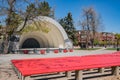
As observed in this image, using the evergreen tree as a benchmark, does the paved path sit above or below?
below

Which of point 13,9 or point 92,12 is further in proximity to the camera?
point 92,12

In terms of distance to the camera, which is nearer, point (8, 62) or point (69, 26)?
point (8, 62)

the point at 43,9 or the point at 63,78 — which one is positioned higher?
the point at 43,9

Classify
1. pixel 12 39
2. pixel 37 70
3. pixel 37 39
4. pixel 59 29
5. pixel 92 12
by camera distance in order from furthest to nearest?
pixel 92 12 → pixel 37 39 → pixel 59 29 → pixel 12 39 → pixel 37 70

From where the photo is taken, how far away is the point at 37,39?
44219 millimetres

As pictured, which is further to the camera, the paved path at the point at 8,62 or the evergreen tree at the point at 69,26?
the evergreen tree at the point at 69,26

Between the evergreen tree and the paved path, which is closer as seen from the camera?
the paved path

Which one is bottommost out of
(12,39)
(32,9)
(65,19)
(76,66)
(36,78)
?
(36,78)

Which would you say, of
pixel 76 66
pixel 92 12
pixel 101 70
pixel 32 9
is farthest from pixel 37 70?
pixel 92 12

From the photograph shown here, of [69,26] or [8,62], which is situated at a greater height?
[69,26]

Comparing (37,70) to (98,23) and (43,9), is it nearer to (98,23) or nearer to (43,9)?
(43,9)

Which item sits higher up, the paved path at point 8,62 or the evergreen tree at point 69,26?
the evergreen tree at point 69,26

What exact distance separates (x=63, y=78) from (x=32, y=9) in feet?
56.7

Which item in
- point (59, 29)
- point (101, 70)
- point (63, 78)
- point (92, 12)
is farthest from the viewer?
point (92, 12)
